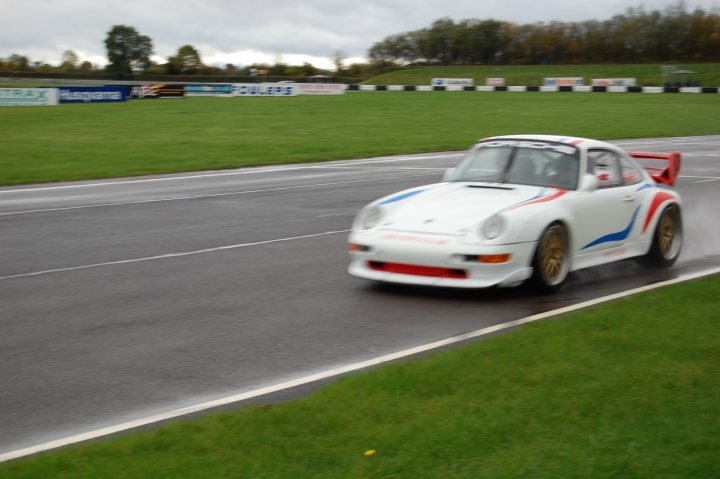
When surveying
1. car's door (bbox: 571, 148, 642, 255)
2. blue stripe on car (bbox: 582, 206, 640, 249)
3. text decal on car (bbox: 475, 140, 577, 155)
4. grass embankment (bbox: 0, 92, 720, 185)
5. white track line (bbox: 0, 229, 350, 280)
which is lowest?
grass embankment (bbox: 0, 92, 720, 185)

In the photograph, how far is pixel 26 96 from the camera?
163ft

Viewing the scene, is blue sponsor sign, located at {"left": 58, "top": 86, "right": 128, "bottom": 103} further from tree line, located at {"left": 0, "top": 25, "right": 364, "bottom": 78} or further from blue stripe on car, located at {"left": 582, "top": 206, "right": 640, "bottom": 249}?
tree line, located at {"left": 0, "top": 25, "right": 364, "bottom": 78}

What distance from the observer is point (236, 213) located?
47.2 ft

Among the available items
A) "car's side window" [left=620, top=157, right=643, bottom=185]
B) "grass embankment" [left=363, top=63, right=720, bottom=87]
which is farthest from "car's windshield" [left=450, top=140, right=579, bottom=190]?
"grass embankment" [left=363, top=63, right=720, bottom=87]

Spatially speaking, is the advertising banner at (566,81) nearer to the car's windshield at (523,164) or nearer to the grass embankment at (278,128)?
the grass embankment at (278,128)

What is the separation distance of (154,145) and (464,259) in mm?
21812

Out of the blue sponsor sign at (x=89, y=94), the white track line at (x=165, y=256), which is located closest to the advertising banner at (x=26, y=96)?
the blue sponsor sign at (x=89, y=94)

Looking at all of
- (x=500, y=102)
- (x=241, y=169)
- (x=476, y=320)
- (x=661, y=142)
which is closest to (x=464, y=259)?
(x=476, y=320)

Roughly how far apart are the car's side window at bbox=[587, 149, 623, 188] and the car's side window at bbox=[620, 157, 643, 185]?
12cm

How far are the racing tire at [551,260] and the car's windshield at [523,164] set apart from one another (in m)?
0.63

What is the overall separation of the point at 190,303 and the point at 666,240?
17.0 ft

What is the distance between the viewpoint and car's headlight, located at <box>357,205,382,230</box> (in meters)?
8.89

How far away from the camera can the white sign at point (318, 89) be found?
6844 cm

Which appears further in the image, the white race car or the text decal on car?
the text decal on car
